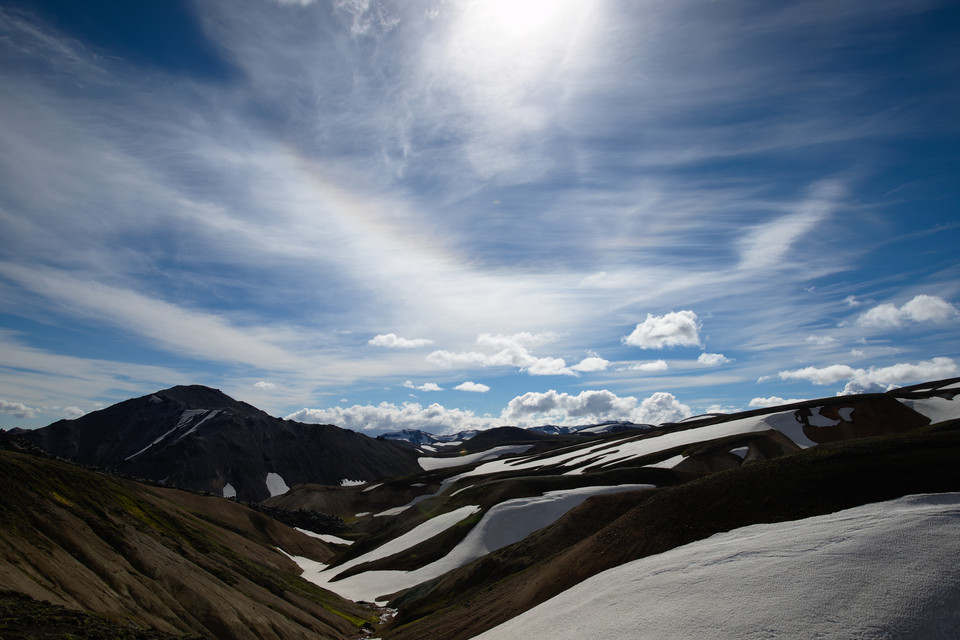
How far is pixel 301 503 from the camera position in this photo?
15700 centimetres

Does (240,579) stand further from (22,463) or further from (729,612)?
(729,612)

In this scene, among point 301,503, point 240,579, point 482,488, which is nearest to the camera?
point 240,579

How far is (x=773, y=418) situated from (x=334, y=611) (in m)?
84.2

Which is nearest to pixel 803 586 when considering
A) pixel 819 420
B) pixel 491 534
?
pixel 491 534

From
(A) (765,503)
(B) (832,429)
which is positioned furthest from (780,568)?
(B) (832,429)

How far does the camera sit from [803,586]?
17.1 metres

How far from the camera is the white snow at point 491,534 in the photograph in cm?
6147

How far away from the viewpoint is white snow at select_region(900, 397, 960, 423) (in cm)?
8838

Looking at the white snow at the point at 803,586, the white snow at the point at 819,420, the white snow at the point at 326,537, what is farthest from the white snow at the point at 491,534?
the white snow at the point at 326,537

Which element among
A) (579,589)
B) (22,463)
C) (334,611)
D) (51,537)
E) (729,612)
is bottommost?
(334,611)

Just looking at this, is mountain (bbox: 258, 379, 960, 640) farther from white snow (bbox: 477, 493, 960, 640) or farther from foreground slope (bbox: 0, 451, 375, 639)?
foreground slope (bbox: 0, 451, 375, 639)

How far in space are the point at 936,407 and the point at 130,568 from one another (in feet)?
401

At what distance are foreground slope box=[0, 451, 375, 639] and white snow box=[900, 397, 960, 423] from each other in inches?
3937

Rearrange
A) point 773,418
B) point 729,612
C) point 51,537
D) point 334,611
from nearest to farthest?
point 729,612 → point 51,537 → point 334,611 → point 773,418
